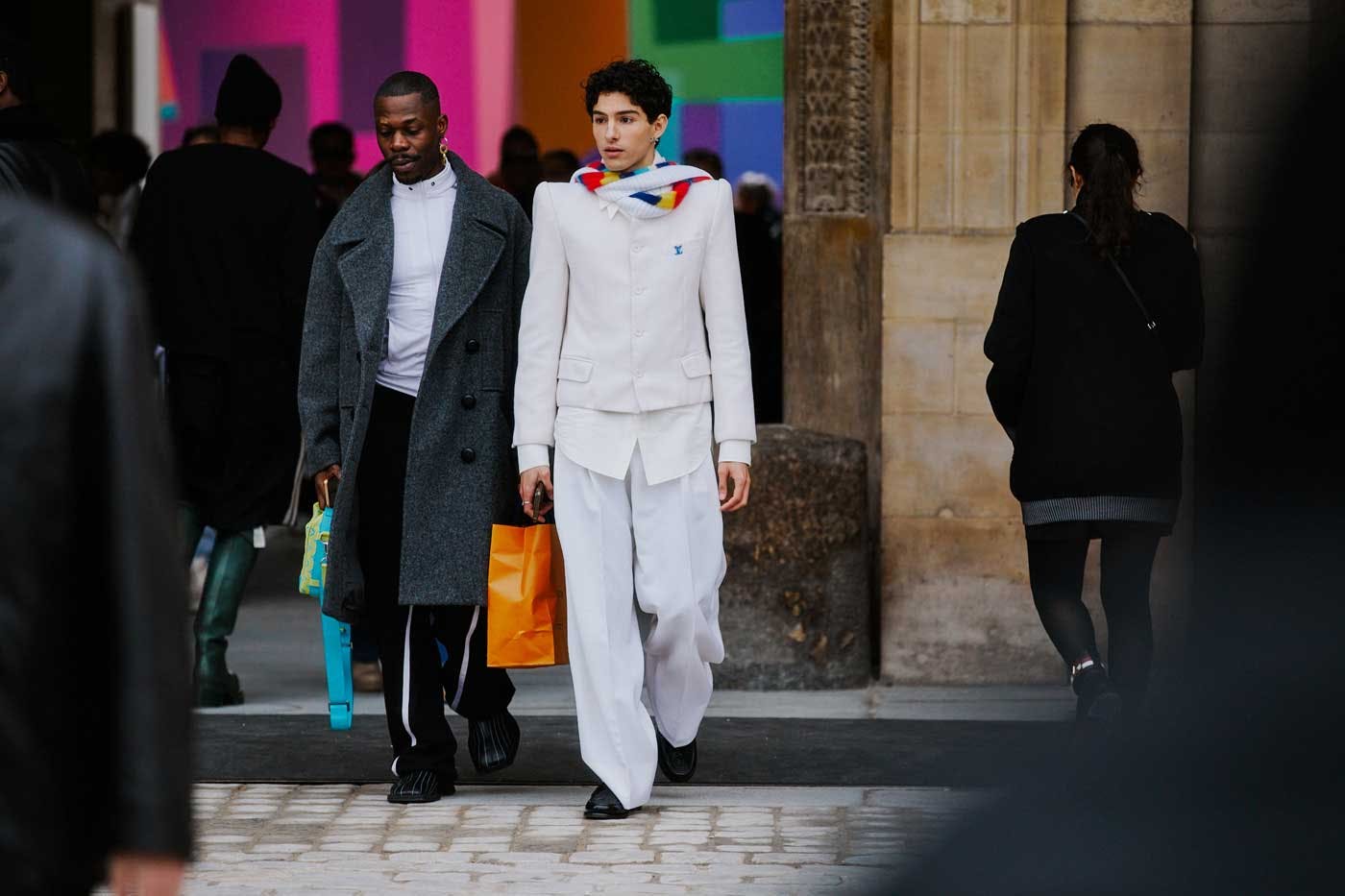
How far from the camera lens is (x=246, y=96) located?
7.89 metres

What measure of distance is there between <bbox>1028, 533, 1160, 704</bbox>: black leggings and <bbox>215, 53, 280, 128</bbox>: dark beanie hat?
2960mm

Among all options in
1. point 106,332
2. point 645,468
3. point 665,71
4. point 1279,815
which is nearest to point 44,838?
point 106,332

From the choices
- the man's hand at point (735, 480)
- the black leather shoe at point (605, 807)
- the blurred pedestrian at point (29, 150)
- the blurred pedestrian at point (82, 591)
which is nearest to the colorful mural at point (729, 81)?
the man's hand at point (735, 480)

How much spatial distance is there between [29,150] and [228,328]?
6.92ft

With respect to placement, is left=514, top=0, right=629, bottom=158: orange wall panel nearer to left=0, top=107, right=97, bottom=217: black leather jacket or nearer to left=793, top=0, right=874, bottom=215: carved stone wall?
left=793, top=0, right=874, bottom=215: carved stone wall

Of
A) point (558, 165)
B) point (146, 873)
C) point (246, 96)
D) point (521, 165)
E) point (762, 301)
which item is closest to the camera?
point (146, 873)

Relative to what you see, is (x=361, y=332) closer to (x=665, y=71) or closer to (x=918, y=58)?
(x=918, y=58)

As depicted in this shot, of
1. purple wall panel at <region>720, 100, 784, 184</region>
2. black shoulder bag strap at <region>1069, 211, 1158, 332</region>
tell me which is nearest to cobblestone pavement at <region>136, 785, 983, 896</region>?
black shoulder bag strap at <region>1069, 211, 1158, 332</region>

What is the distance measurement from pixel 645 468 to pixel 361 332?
0.82 metres

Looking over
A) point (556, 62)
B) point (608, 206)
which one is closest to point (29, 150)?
point (608, 206)

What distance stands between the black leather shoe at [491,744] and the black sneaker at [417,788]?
0.48 feet

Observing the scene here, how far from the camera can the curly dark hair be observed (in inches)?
234

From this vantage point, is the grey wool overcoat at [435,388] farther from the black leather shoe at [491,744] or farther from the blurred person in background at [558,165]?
the blurred person in background at [558,165]

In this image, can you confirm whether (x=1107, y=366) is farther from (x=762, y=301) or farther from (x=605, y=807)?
(x=762, y=301)
